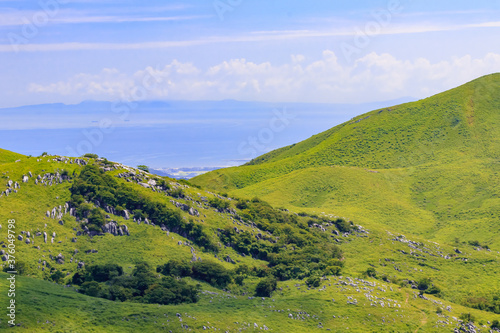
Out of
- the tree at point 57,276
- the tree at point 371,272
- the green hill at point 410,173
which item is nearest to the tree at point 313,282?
the tree at point 371,272

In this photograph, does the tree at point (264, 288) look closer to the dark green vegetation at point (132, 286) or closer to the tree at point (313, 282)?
the tree at point (313, 282)

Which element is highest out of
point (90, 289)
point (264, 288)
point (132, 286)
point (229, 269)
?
point (229, 269)

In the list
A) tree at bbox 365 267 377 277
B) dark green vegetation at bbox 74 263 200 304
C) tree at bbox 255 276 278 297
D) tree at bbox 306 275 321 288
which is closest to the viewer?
dark green vegetation at bbox 74 263 200 304

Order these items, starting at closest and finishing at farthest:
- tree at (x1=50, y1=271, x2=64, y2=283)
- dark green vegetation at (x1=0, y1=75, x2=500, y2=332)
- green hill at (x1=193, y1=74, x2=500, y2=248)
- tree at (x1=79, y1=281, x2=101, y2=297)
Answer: dark green vegetation at (x1=0, y1=75, x2=500, y2=332)
tree at (x1=79, y1=281, x2=101, y2=297)
tree at (x1=50, y1=271, x2=64, y2=283)
green hill at (x1=193, y1=74, x2=500, y2=248)

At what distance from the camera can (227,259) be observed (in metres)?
77.3

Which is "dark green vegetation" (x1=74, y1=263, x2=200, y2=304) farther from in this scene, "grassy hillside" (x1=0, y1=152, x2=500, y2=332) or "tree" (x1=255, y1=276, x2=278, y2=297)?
"tree" (x1=255, y1=276, x2=278, y2=297)

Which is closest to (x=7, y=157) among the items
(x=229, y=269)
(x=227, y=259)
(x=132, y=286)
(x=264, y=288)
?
(x=132, y=286)

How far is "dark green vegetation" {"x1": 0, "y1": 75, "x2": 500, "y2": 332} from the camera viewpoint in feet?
190

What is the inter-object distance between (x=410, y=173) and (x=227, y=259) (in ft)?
305

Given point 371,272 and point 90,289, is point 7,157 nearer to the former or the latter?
point 90,289

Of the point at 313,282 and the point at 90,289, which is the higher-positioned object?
the point at 90,289

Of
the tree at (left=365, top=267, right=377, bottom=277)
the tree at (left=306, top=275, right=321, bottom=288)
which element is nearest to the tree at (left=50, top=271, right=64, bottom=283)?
the tree at (left=306, top=275, right=321, bottom=288)

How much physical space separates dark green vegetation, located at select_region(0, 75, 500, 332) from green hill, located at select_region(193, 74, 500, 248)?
1.32m

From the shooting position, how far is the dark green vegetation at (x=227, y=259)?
58.0 metres
